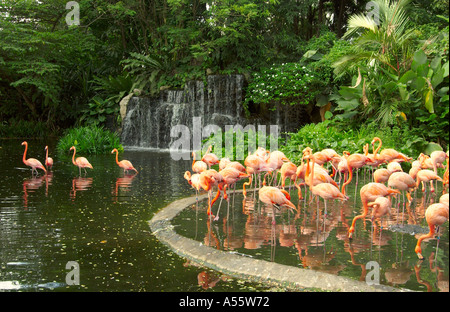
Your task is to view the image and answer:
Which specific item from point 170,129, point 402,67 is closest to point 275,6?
point 170,129

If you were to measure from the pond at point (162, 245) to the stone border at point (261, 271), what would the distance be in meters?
0.12

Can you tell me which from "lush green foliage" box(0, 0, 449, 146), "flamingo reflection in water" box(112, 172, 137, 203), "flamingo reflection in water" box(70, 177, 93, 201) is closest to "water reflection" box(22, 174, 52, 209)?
"flamingo reflection in water" box(70, 177, 93, 201)

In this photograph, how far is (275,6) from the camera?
17.7m

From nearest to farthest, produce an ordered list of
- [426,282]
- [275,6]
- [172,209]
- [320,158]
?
[426,282] → [172,209] → [320,158] → [275,6]

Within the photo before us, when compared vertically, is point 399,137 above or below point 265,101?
below

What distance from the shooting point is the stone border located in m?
3.39

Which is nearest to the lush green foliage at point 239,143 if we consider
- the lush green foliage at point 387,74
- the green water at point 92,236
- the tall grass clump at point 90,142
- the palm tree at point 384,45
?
the lush green foliage at point 387,74

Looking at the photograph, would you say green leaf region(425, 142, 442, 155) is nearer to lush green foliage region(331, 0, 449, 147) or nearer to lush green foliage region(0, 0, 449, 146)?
lush green foliage region(331, 0, 449, 147)

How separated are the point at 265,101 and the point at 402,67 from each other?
5206mm

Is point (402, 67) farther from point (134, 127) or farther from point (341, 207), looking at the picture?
point (134, 127)

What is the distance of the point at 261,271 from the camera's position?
3.72m

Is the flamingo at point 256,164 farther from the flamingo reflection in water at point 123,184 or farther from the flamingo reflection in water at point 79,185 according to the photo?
the flamingo reflection in water at point 79,185

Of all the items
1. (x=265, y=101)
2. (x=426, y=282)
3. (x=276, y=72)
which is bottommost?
(x=426, y=282)

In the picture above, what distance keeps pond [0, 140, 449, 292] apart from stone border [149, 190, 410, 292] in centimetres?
12
